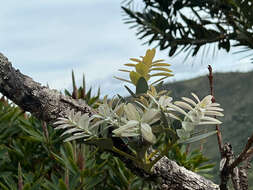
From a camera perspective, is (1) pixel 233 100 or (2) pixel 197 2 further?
(1) pixel 233 100

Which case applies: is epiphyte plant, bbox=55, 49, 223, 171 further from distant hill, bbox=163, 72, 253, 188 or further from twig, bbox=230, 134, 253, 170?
distant hill, bbox=163, 72, 253, 188

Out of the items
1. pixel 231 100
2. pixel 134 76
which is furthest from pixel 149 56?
pixel 231 100

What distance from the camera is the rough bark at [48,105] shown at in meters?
0.58

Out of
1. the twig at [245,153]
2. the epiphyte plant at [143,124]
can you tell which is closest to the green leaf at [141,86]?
the epiphyte plant at [143,124]

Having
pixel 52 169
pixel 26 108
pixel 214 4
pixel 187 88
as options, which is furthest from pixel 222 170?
pixel 187 88

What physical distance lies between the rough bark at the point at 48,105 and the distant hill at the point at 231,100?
636cm

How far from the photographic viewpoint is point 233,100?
29.5 feet

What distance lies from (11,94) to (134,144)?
23 cm

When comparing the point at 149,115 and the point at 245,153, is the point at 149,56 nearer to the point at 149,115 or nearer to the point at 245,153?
the point at 149,115

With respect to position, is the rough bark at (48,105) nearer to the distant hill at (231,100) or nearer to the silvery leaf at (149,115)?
the silvery leaf at (149,115)

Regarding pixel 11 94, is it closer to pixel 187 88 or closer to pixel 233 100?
pixel 233 100

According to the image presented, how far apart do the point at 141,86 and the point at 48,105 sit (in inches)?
6.3

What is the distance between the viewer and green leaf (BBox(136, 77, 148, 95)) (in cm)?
56

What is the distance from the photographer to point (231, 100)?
905 centimetres
